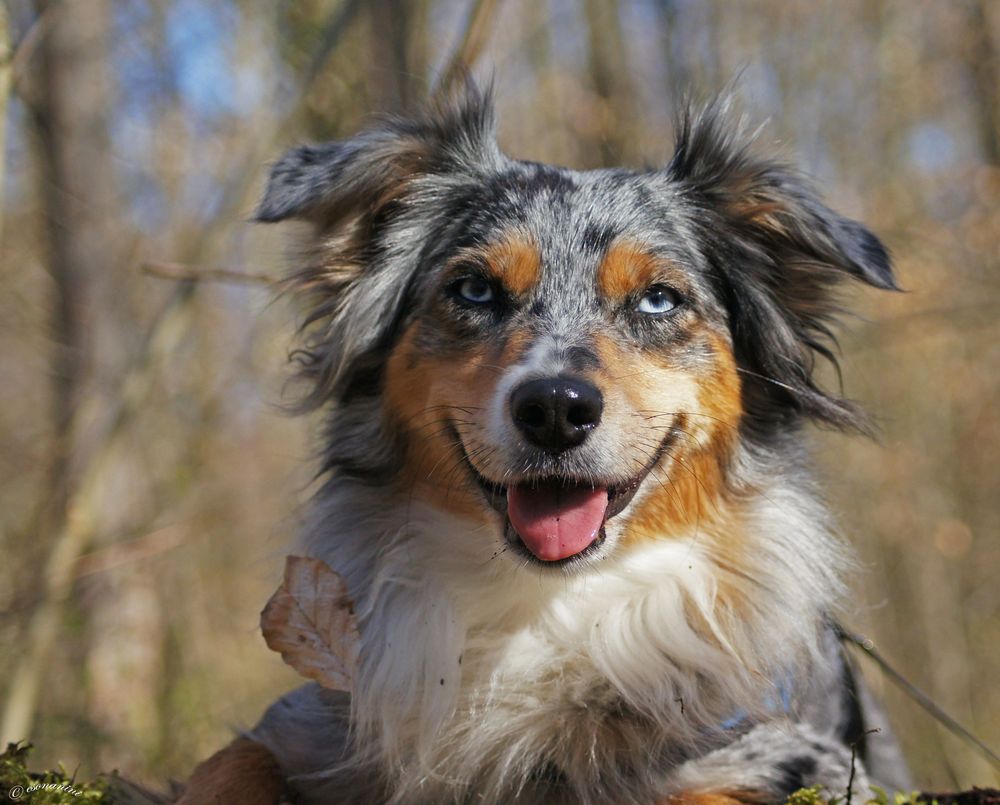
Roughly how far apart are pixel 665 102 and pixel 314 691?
9.11m

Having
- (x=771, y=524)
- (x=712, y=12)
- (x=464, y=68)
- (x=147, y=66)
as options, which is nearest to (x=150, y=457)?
(x=147, y=66)

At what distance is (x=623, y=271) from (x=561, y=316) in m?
0.29

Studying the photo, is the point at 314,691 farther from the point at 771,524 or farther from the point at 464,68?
the point at 464,68

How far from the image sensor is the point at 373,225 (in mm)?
3908

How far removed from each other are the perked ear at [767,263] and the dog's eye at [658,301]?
0.91 ft

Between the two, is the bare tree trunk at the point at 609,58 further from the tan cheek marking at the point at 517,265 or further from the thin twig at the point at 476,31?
the tan cheek marking at the point at 517,265

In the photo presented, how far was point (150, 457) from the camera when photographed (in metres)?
9.12

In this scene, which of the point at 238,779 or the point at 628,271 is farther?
the point at 628,271

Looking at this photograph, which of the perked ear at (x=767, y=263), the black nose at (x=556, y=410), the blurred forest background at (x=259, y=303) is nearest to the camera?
the black nose at (x=556, y=410)

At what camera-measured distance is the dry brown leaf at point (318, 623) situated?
296 cm

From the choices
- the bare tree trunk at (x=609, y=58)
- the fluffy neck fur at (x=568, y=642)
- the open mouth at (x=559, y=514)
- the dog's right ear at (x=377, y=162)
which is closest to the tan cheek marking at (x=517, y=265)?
the dog's right ear at (x=377, y=162)

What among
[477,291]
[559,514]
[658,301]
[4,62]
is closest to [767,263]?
[658,301]

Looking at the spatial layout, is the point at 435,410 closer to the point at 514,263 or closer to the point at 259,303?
the point at 514,263

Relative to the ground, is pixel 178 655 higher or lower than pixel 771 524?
lower
